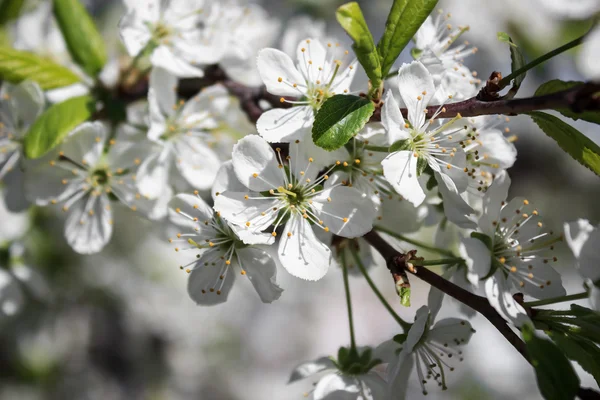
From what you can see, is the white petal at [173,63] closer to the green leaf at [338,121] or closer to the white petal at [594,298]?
the green leaf at [338,121]

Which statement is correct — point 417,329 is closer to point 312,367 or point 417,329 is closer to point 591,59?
point 312,367

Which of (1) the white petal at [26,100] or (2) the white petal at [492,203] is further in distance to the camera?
(1) the white petal at [26,100]

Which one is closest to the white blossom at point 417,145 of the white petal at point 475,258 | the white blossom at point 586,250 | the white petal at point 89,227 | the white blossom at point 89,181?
the white petal at point 475,258

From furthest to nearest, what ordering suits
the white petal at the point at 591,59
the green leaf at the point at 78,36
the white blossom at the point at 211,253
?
the green leaf at the point at 78,36 → the white blossom at the point at 211,253 → the white petal at the point at 591,59

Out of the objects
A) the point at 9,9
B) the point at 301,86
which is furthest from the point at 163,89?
the point at 9,9

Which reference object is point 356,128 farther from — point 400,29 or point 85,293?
point 85,293

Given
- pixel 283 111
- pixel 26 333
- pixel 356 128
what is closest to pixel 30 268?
pixel 26 333
